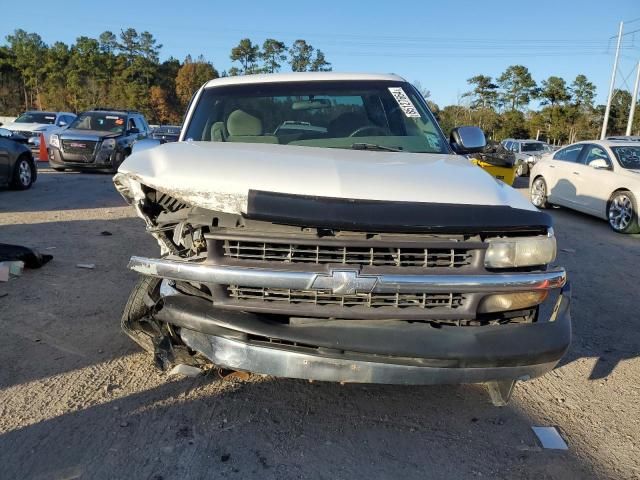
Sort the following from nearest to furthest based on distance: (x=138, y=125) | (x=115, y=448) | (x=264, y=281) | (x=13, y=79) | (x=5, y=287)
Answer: (x=264, y=281)
(x=115, y=448)
(x=5, y=287)
(x=138, y=125)
(x=13, y=79)

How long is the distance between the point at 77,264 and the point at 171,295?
3.52 m

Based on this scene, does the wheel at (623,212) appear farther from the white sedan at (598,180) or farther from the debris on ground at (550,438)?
the debris on ground at (550,438)

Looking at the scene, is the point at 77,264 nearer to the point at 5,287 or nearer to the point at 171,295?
A: the point at 5,287

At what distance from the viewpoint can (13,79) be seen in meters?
61.3

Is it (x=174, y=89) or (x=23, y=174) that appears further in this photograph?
(x=174, y=89)

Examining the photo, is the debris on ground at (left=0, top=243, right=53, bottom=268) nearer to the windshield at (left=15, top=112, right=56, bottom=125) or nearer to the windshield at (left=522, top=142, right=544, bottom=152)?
the windshield at (left=15, top=112, right=56, bottom=125)

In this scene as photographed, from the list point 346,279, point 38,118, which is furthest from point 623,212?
point 38,118

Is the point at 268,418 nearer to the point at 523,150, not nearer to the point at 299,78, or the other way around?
the point at 299,78

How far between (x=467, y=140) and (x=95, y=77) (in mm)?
63047

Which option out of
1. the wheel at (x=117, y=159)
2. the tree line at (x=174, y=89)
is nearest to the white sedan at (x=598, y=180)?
the wheel at (x=117, y=159)

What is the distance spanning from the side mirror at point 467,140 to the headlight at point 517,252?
5.78 ft

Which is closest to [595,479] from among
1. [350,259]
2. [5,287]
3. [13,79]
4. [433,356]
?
[433,356]

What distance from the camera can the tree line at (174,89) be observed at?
49938mm

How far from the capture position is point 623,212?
373 inches
